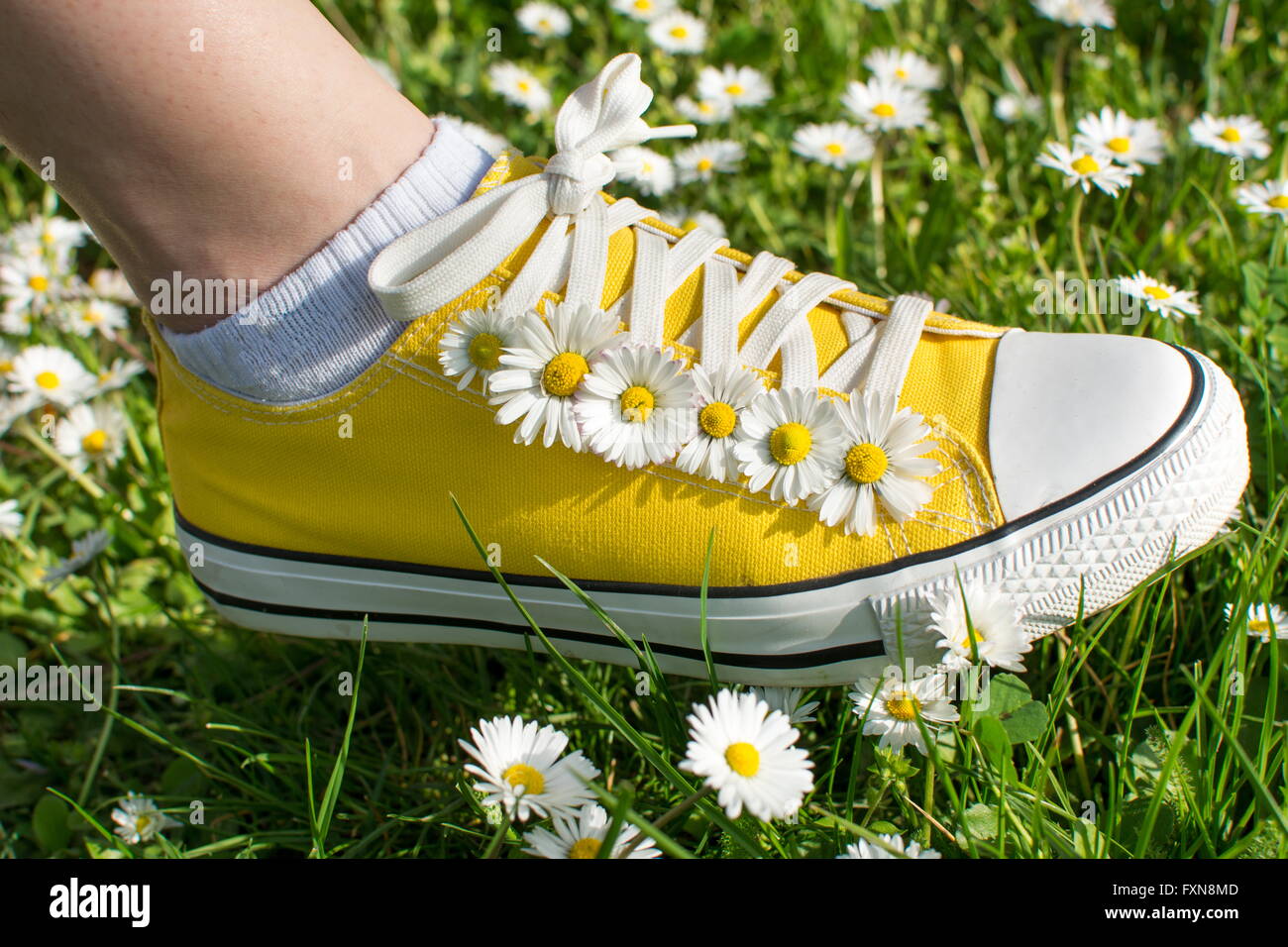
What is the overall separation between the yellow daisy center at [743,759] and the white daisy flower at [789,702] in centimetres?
23

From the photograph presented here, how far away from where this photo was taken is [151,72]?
41.5 inches

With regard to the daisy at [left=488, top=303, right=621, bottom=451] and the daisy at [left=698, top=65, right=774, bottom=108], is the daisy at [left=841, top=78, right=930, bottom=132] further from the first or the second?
the daisy at [left=488, top=303, right=621, bottom=451]

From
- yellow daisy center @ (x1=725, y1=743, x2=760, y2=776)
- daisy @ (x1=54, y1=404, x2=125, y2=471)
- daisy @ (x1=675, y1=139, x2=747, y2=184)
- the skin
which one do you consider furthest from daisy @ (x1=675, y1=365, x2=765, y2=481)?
daisy @ (x1=54, y1=404, x2=125, y2=471)

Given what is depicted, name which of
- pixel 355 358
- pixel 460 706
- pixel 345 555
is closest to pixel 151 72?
pixel 355 358

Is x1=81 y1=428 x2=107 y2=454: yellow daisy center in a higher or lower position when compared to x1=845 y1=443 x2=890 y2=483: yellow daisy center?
higher

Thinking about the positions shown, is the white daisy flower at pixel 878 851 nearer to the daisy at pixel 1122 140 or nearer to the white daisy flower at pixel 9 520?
the daisy at pixel 1122 140

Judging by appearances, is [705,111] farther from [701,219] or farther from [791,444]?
[791,444]

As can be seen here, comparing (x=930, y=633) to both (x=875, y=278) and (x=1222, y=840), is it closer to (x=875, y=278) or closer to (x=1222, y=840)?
(x=1222, y=840)

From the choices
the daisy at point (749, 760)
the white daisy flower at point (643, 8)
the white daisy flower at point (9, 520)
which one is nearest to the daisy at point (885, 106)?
the white daisy flower at point (643, 8)

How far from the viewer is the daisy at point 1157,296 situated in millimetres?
1531

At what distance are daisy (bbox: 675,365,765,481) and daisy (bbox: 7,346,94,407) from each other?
4.14ft

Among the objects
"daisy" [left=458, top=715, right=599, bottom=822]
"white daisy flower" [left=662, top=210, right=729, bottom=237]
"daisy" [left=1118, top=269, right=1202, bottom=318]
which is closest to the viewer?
"daisy" [left=458, top=715, right=599, bottom=822]

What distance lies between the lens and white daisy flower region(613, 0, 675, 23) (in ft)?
8.16

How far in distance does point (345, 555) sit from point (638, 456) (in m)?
0.43
